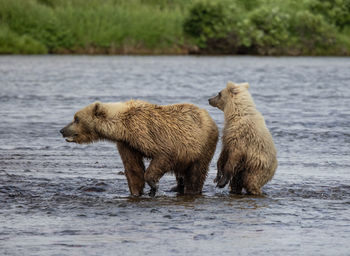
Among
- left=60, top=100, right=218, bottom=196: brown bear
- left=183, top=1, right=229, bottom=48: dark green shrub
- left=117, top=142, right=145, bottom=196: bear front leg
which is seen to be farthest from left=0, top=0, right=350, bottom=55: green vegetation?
left=117, top=142, right=145, bottom=196: bear front leg

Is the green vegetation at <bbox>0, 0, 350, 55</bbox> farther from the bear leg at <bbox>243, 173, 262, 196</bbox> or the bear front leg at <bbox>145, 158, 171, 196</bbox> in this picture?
the bear leg at <bbox>243, 173, 262, 196</bbox>

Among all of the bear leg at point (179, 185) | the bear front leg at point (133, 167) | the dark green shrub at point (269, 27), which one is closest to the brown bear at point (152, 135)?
the bear front leg at point (133, 167)

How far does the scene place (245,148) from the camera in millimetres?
8664

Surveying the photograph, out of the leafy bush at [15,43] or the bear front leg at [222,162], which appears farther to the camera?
the leafy bush at [15,43]

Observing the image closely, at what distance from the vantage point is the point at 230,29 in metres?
54.2

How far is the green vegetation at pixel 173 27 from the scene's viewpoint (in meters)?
51.2

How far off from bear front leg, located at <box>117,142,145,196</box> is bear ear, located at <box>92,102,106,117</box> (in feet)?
1.26

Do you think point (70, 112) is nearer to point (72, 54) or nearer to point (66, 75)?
point (66, 75)

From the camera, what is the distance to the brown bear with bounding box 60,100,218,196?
8617 mm

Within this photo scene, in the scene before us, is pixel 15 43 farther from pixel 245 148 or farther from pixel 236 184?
pixel 245 148

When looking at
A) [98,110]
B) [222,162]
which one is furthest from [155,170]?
[98,110]

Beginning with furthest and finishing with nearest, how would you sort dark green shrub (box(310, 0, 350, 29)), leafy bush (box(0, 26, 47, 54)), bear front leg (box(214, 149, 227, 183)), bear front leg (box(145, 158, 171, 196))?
dark green shrub (box(310, 0, 350, 29)) → leafy bush (box(0, 26, 47, 54)) → bear front leg (box(214, 149, 227, 183)) → bear front leg (box(145, 158, 171, 196))

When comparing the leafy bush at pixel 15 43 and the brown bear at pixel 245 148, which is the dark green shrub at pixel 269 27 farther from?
the brown bear at pixel 245 148

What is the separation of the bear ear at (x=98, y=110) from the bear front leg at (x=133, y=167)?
38 centimetres
